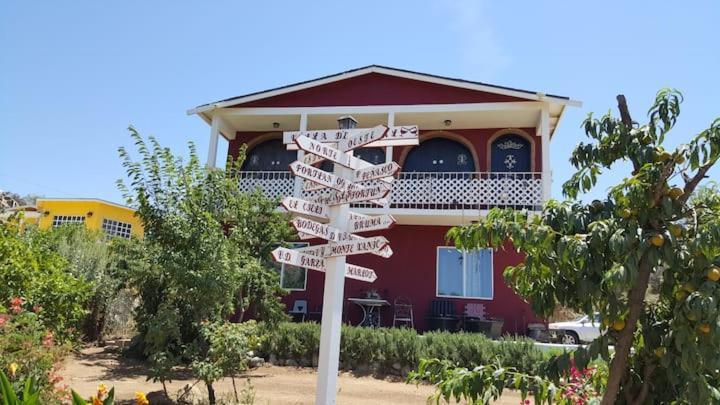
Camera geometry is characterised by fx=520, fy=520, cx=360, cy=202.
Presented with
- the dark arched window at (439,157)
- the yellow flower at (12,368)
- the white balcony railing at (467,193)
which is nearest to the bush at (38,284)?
the yellow flower at (12,368)

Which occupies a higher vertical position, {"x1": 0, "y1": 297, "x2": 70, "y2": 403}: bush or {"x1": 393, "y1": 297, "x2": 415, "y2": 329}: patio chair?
{"x1": 393, "y1": 297, "x2": 415, "y2": 329}: patio chair

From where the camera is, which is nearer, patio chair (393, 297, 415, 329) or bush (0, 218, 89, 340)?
bush (0, 218, 89, 340)

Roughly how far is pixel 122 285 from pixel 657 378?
1304 cm

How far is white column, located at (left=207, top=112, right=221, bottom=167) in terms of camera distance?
628 inches

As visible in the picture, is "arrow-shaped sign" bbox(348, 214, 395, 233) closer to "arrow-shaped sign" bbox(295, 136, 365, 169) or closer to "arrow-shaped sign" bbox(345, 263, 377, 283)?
"arrow-shaped sign" bbox(345, 263, 377, 283)

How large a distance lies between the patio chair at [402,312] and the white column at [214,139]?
698 cm

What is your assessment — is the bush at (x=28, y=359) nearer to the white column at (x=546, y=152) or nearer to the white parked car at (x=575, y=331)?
the white column at (x=546, y=152)

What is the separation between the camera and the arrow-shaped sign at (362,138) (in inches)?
178

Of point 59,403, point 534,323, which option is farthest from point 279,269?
point 59,403

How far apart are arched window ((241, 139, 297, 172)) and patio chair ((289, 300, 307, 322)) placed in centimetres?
464

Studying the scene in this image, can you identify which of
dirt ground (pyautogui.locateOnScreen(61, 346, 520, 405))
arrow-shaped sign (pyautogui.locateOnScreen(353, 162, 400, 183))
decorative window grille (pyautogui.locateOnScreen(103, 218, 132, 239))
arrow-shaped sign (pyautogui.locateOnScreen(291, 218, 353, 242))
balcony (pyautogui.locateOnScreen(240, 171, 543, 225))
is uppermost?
decorative window grille (pyautogui.locateOnScreen(103, 218, 132, 239))

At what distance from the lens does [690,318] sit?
2.28 m

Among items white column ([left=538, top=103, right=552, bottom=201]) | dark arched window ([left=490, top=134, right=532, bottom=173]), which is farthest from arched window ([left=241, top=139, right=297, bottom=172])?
white column ([left=538, top=103, right=552, bottom=201])

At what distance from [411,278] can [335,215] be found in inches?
431
